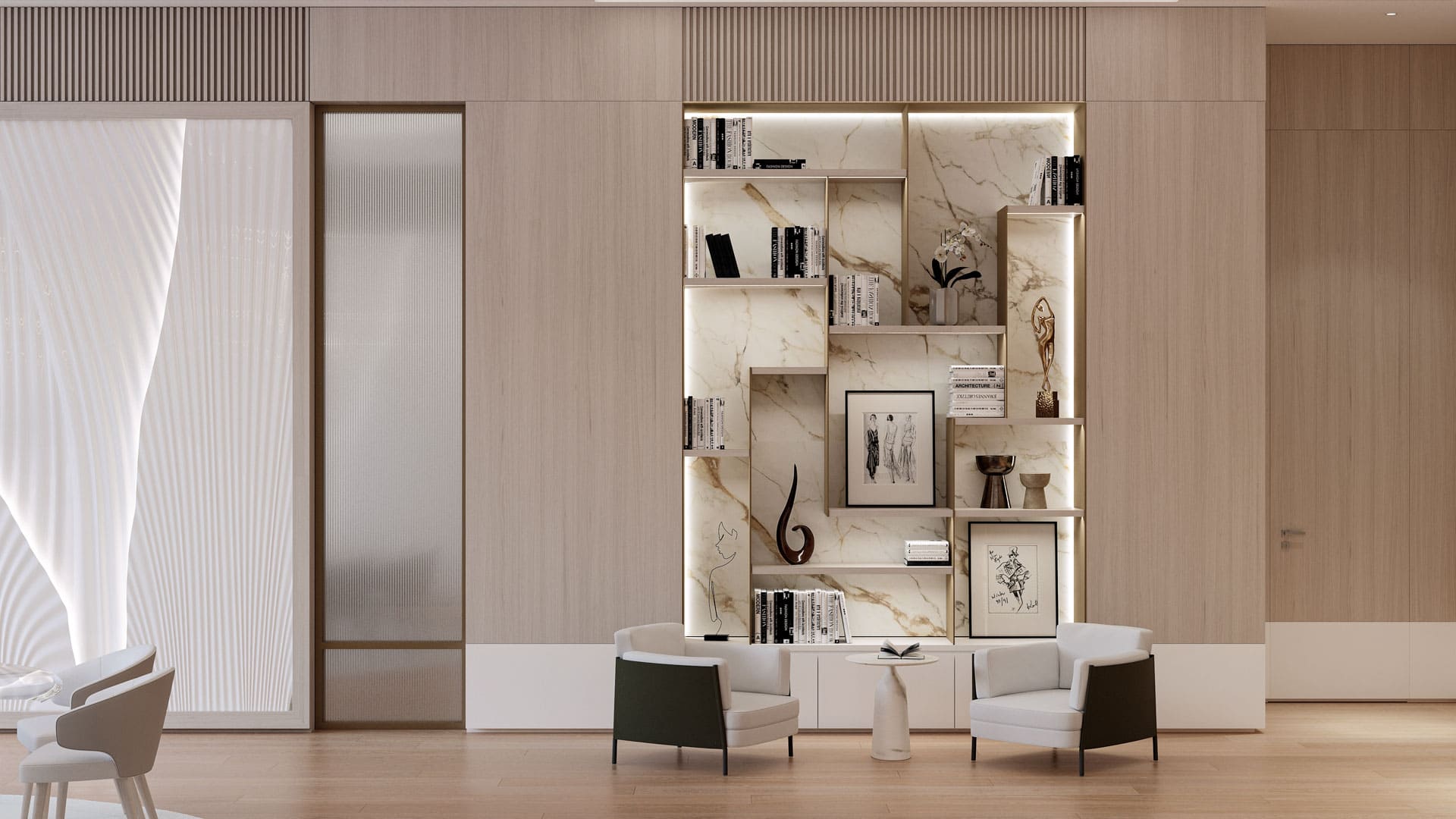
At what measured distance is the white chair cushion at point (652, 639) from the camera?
5.21 meters

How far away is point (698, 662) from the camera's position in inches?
194

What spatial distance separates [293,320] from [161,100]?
1.37 meters

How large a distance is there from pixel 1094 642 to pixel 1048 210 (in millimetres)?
2261

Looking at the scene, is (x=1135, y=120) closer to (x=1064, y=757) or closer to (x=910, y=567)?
(x=910, y=567)

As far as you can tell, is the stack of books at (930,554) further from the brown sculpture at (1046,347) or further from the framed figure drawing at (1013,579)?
the brown sculpture at (1046,347)

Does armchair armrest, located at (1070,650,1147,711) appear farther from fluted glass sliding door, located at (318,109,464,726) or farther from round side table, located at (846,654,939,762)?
fluted glass sliding door, located at (318,109,464,726)

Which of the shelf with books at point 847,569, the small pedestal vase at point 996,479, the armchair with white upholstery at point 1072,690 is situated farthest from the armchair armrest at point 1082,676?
the small pedestal vase at point 996,479

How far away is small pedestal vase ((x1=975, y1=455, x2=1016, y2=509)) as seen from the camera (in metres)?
5.88

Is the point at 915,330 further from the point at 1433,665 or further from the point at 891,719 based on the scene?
the point at 1433,665

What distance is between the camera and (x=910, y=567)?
5.79m

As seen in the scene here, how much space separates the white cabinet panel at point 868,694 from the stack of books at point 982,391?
1305 millimetres

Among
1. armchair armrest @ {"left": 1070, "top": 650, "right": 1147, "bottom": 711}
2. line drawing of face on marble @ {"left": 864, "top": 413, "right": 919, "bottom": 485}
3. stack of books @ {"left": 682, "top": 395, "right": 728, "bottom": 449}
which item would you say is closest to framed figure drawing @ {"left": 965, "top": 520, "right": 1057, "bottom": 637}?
line drawing of face on marble @ {"left": 864, "top": 413, "right": 919, "bottom": 485}

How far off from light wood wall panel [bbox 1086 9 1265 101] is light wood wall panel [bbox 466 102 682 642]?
2351 mm

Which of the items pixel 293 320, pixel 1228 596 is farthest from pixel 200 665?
pixel 1228 596
